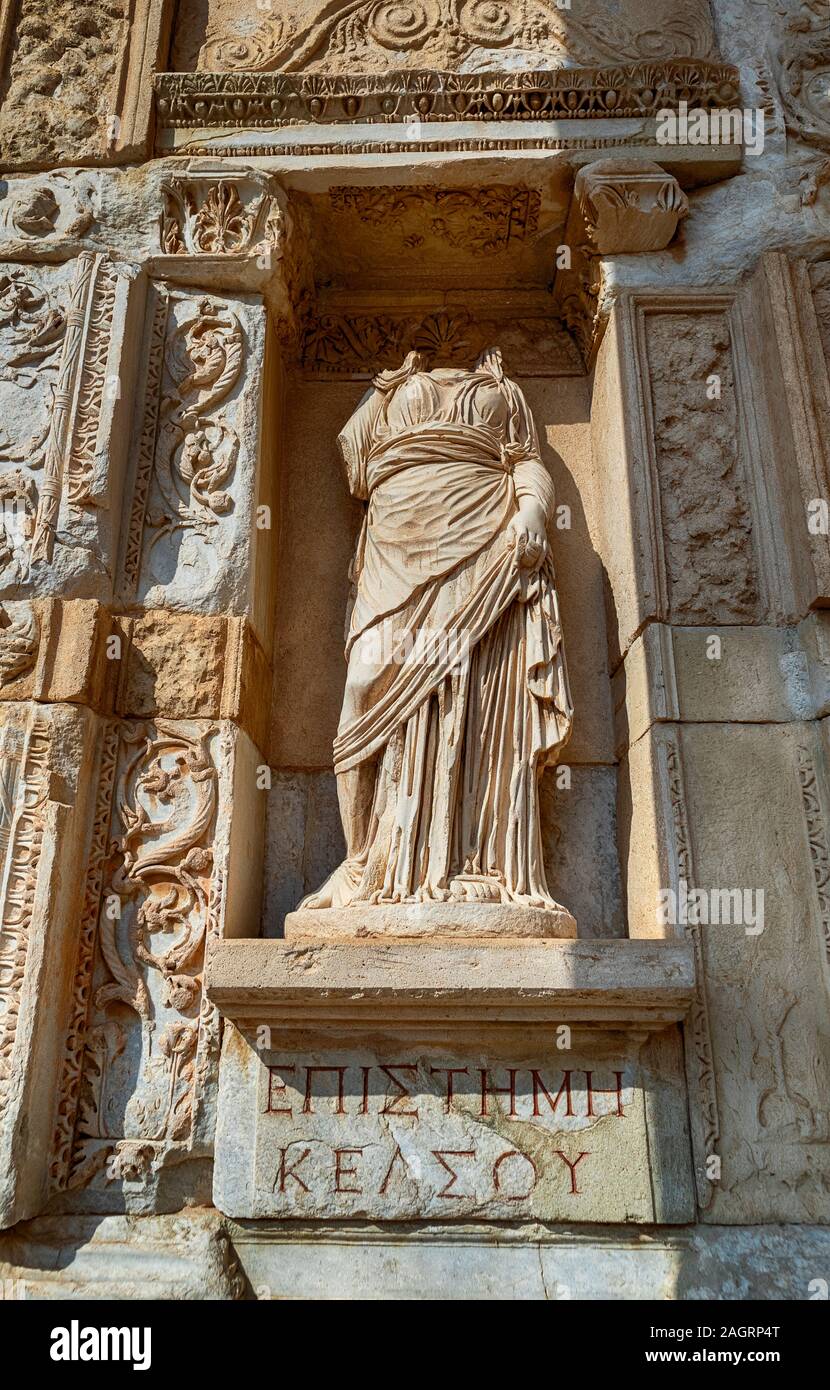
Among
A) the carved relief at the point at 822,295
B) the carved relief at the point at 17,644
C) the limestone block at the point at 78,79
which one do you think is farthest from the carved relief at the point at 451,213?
the carved relief at the point at 17,644

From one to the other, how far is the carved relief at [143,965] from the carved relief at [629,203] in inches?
108

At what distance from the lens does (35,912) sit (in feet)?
11.2

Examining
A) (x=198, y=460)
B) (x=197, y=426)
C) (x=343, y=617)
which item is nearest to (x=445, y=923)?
(x=343, y=617)

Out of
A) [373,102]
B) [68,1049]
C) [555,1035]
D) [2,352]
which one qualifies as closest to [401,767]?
[555,1035]

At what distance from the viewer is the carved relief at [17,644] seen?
3684 mm

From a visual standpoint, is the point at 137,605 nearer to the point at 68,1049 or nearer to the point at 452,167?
the point at 68,1049

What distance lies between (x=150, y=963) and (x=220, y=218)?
3153 millimetres

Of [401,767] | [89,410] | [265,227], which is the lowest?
[401,767]

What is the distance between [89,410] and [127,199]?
1.11 metres

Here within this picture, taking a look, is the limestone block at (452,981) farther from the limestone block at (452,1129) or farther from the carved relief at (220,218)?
the carved relief at (220,218)

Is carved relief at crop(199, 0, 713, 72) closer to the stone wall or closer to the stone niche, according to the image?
the stone wall

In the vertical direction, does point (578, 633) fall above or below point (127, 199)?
below

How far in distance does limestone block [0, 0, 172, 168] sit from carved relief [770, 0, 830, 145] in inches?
112

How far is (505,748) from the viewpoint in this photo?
393 cm
